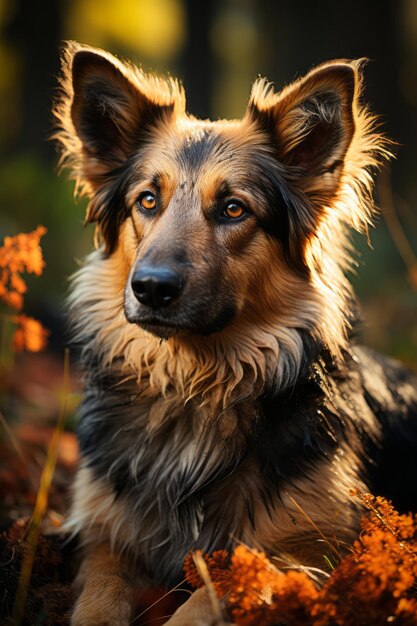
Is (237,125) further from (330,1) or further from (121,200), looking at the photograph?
(330,1)

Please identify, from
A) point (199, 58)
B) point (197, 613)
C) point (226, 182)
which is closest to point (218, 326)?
point (226, 182)

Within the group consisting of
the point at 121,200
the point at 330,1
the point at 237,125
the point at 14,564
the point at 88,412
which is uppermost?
the point at 330,1

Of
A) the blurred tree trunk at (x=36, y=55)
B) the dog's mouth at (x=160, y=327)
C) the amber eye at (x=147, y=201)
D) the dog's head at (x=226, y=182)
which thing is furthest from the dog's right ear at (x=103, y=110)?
the blurred tree trunk at (x=36, y=55)

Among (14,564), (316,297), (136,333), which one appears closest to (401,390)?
(316,297)

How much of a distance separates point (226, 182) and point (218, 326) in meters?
0.80

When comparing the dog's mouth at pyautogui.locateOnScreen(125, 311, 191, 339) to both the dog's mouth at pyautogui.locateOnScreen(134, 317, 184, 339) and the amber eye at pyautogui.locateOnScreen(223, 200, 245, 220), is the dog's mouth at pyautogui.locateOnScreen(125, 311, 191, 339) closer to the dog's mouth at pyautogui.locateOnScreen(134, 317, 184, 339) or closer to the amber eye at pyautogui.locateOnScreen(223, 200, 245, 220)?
the dog's mouth at pyautogui.locateOnScreen(134, 317, 184, 339)

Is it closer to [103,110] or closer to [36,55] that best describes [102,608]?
[103,110]

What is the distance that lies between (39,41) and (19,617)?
1154cm

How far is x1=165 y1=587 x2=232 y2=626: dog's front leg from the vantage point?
2.68 m

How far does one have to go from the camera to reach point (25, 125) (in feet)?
38.4

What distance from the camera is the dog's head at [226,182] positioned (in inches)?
133

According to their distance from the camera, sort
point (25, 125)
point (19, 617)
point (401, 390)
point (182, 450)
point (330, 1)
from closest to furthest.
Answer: point (19, 617), point (182, 450), point (401, 390), point (330, 1), point (25, 125)

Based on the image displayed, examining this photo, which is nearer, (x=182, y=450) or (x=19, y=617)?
(x=19, y=617)

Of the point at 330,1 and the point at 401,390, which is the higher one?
the point at 330,1
